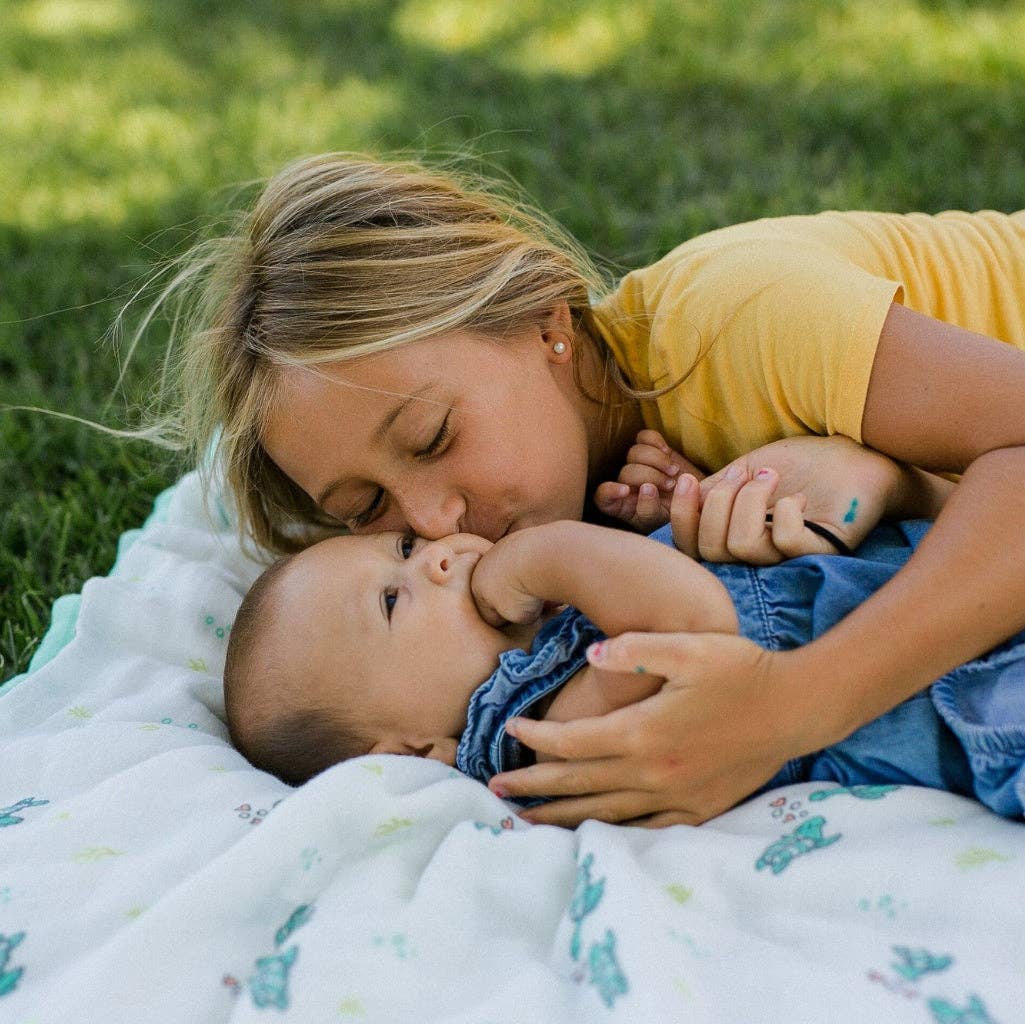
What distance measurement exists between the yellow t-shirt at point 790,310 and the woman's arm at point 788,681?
278mm

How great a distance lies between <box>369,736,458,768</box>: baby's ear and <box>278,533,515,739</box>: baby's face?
1cm

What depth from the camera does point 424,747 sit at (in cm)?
179

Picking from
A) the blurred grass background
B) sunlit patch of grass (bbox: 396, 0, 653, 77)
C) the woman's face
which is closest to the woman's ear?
the woman's face

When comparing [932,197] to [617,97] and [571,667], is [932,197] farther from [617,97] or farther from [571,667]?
[571,667]

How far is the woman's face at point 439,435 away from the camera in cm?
192

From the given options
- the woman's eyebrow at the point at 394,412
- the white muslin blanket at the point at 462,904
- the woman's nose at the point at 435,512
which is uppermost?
the woman's eyebrow at the point at 394,412

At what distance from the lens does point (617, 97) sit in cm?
450

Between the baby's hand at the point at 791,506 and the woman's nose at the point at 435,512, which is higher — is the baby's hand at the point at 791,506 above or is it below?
above

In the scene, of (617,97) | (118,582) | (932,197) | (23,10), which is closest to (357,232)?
(118,582)

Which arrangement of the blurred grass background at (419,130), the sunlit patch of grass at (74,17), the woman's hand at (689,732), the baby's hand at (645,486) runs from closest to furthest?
1. the woman's hand at (689,732)
2. the baby's hand at (645,486)
3. the blurred grass background at (419,130)
4. the sunlit patch of grass at (74,17)

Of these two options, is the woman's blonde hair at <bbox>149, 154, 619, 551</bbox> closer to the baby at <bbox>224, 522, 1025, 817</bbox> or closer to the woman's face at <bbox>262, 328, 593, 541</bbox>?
the woman's face at <bbox>262, 328, 593, 541</bbox>

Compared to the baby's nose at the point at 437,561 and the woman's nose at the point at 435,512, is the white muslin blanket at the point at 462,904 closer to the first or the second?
the baby's nose at the point at 437,561

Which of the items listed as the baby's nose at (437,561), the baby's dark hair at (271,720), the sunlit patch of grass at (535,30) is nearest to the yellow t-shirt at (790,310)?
the baby's nose at (437,561)

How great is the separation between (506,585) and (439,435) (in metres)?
0.30
